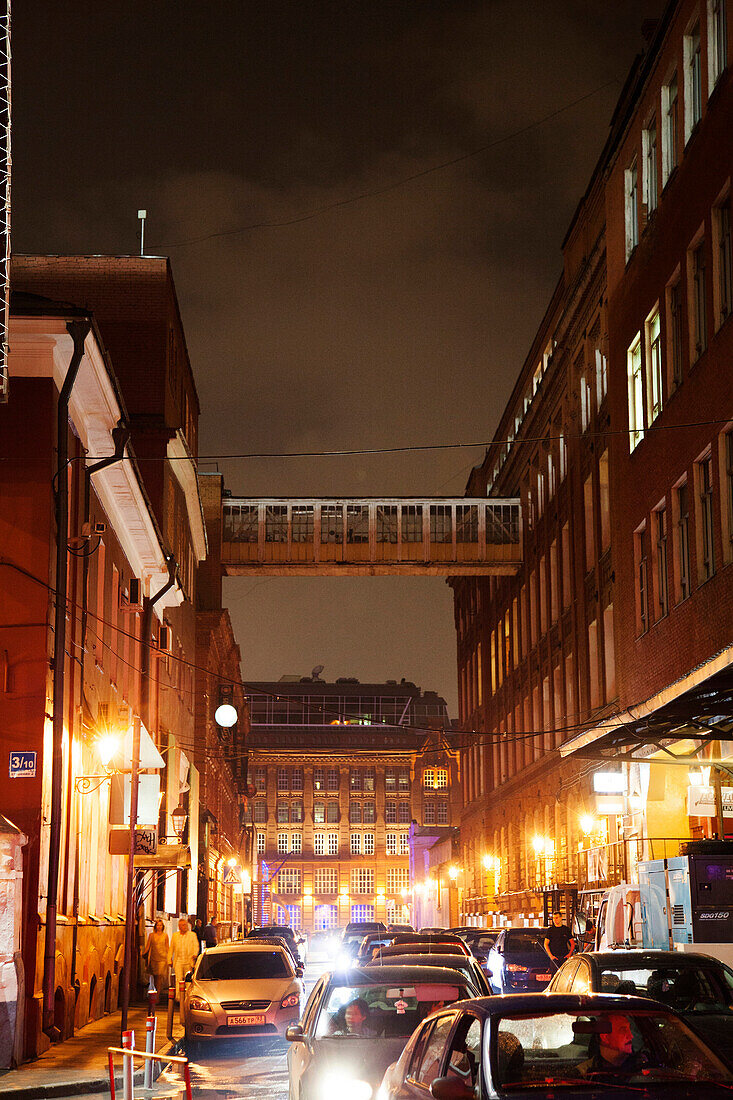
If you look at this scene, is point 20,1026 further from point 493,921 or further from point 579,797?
point 493,921

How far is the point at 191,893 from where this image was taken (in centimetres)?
4766

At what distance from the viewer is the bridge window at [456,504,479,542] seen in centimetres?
5566

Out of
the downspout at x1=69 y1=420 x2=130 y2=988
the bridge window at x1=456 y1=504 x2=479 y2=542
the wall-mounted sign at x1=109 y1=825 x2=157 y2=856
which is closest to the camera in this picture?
the downspout at x1=69 y1=420 x2=130 y2=988

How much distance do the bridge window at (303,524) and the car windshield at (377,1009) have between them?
4168cm

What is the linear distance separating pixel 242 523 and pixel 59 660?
3430cm

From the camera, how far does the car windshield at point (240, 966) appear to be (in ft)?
65.2

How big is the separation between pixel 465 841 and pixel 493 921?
1516cm

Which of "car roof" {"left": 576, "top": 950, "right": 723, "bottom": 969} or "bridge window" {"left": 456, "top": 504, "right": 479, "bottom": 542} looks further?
"bridge window" {"left": 456, "top": 504, "right": 479, "bottom": 542}

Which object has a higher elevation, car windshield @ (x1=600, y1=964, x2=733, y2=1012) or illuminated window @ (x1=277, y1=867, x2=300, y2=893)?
car windshield @ (x1=600, y1=964, x2=733, y2=1012)

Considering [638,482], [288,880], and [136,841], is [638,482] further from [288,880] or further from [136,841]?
[288,880]

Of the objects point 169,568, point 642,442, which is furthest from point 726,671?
point 169,568

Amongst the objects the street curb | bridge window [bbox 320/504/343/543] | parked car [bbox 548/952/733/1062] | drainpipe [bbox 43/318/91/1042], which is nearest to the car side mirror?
parked car [bbox 548/952/733/1062]

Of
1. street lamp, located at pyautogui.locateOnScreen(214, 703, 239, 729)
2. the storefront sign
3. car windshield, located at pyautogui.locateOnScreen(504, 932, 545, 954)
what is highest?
street lamp, located at pyautogui.locateOnScreen(214, 703, 239, 729)

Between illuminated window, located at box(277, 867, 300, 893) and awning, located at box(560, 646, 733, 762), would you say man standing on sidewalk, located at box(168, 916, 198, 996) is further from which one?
illuminated window, located at box(277, 867, 300, 893)
